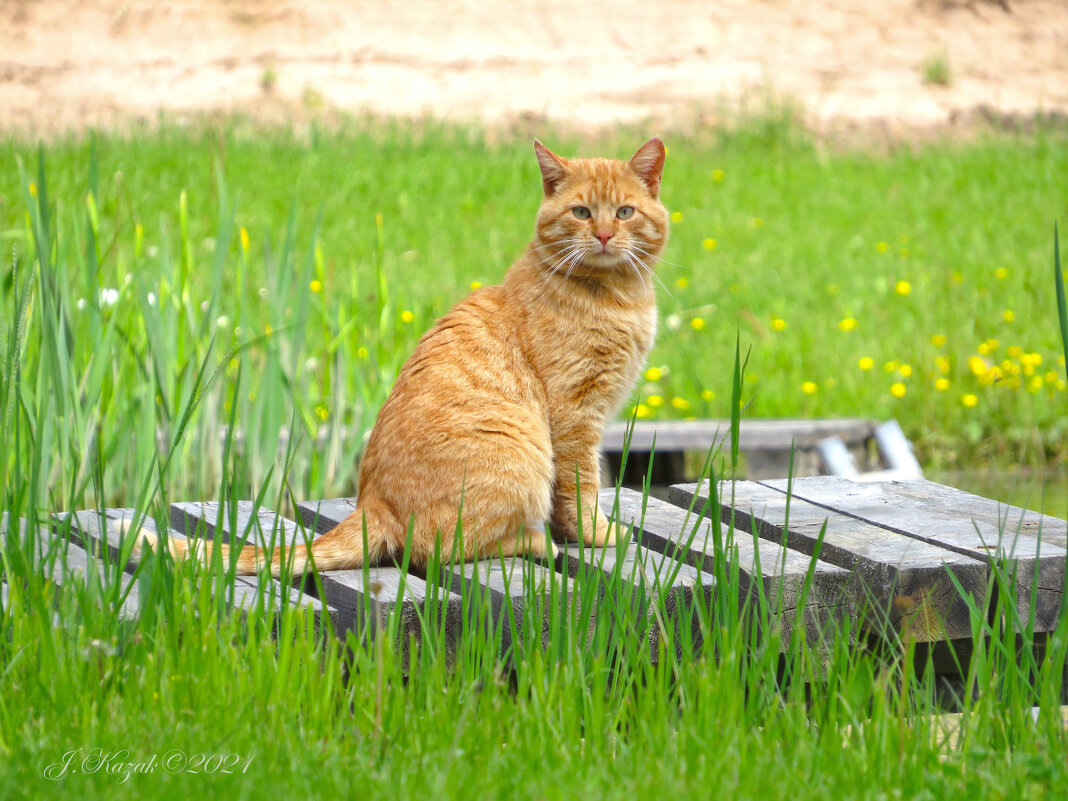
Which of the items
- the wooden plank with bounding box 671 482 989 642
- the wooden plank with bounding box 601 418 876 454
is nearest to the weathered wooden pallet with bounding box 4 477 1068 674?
the wooden plank with bounding box 671 482 989 642

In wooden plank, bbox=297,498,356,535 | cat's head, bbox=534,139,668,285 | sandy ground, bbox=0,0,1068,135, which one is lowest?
wooden plank, bbox=297,498,356,535

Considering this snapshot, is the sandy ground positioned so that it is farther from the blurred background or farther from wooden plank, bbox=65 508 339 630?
wooden plank, bbox=65 508 339 630

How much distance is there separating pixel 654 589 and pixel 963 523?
3.27ft

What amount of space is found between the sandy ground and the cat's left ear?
7590 mm

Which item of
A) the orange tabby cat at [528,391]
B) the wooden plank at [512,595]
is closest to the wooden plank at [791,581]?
the wooden plank at [512,595]

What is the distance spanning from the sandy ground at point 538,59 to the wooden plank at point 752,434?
631cm

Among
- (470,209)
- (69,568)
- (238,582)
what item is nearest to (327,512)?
(238,582)

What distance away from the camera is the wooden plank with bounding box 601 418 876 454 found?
455cm

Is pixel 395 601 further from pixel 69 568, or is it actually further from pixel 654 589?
pixel 69 568

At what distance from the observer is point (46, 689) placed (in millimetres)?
1882

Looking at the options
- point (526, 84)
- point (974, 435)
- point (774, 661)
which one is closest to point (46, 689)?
point (774, 661)

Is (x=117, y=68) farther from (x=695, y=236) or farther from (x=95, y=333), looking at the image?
(x=95, y=333)

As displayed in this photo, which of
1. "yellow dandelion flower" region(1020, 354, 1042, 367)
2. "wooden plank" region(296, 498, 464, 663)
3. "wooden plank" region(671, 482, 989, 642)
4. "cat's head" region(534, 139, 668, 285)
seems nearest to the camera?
"wooden plank" region(296, 498, 464, 663)

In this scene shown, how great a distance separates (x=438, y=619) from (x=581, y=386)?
77 centimetres
